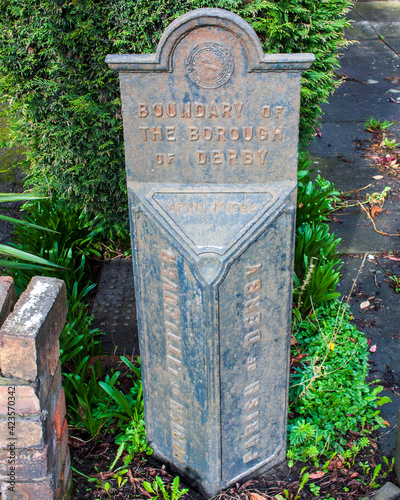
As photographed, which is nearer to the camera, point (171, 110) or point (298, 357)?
point (171, 110)

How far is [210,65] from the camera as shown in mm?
1683

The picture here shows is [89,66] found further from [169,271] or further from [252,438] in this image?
[252,438]

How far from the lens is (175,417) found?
2.29m

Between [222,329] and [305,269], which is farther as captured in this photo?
[305,269]

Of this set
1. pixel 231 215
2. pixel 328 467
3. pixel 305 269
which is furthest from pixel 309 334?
pixel 231 215

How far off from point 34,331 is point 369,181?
3853 mm

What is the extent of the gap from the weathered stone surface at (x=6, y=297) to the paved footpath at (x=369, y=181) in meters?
1.84

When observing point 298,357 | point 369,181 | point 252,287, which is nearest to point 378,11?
point 369,181

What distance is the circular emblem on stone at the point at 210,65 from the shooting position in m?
1.66

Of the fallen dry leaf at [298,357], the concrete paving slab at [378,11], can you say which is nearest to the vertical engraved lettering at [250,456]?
the fallen dry leaf at [298,357]

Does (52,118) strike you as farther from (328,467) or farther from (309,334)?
(328,467)

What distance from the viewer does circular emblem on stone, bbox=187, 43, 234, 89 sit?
5.45 feet

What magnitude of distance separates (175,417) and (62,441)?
476mm

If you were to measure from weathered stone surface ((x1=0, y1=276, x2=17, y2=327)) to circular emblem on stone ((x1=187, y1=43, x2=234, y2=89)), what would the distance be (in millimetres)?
1064
